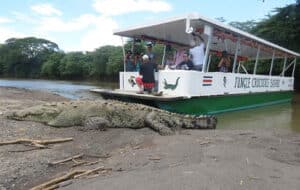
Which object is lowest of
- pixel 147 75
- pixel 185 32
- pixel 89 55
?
pixel 147 75

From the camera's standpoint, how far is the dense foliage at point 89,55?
1091 inches

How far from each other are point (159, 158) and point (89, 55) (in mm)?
64917

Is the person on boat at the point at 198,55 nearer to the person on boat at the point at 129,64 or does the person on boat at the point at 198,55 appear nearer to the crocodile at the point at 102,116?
the person on boat at the point at 129,64

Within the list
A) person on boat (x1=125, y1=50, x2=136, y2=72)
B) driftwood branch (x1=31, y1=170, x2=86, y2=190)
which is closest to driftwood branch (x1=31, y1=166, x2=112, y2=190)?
driftwood branch (x1=31, y1=170, x2=86, y2=190)

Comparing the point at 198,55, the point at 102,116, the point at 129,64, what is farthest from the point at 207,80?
A: the point at 102,116

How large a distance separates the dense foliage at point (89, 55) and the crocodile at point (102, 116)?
6.47 m

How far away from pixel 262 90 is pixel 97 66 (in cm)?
4416

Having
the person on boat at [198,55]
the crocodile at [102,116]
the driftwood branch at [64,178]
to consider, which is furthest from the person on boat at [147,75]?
the driftwood branch at [64,178]

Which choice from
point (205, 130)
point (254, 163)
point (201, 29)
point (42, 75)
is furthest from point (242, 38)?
point (42, 75)

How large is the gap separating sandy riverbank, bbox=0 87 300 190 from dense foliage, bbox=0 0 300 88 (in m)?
7.70

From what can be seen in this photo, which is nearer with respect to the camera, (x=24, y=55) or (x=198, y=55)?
(x=198, y=55)

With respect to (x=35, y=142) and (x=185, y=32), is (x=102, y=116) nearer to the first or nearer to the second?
(x=35, y=142)

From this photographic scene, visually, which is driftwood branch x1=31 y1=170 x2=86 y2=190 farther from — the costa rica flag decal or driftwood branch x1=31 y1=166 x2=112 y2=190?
the costa rica flag decal

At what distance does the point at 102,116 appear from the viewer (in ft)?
27.1
